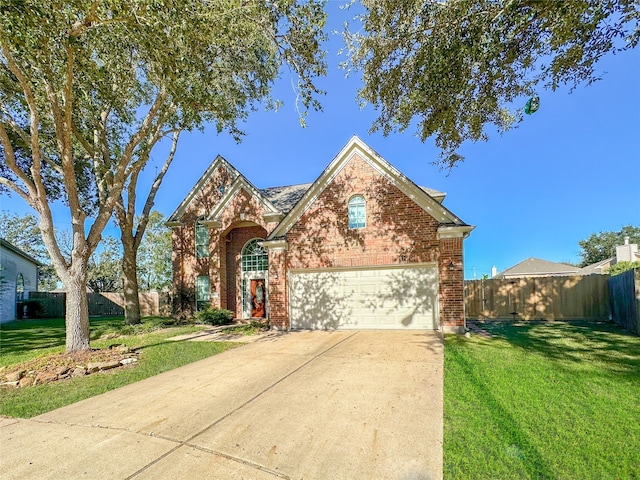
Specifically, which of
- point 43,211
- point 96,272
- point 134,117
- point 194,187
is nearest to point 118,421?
point 43,211

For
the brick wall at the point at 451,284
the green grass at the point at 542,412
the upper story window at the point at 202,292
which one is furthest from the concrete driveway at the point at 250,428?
the upper story window at the point at 202,292

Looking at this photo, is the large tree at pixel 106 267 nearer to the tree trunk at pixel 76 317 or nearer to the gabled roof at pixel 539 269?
the tree trunk at pixel 76 317

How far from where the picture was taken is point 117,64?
27.0 ft

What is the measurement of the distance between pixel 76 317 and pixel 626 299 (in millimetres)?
16150

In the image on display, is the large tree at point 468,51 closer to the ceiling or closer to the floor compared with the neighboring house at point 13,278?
closer to the ceiling

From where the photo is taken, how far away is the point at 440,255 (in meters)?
10.4

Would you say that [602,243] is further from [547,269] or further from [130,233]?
[130,233]

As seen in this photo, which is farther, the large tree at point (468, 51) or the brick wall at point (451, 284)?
the brick wall at point (451, 284)

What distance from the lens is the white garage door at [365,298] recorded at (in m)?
10.6

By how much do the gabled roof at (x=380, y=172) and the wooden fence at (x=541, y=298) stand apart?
19.2 feet

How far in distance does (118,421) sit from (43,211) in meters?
6.46

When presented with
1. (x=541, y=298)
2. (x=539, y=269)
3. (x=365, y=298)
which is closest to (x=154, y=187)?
(x=365, y=298)

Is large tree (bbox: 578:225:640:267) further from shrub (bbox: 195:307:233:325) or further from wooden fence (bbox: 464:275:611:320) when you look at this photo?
shrub (bbox: 195:307:233:325)

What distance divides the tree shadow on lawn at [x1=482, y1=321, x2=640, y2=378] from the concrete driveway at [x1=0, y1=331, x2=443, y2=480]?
315 cm
